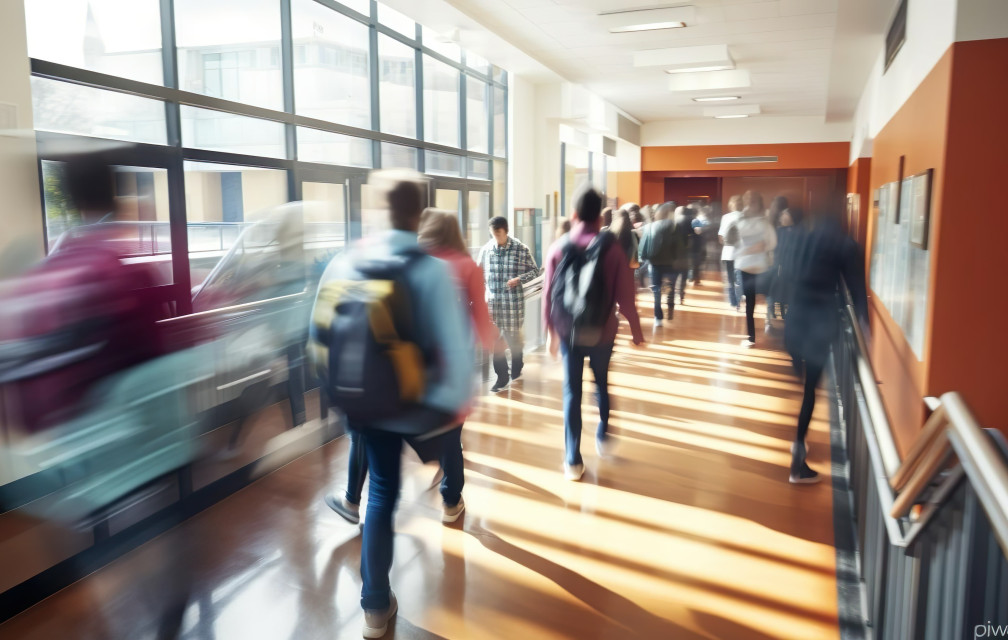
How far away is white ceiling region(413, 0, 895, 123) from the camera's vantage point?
6.32 metres

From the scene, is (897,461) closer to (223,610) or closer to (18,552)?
(223,610)

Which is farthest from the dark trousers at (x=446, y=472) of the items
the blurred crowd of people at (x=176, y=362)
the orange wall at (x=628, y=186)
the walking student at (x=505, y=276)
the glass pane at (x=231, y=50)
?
the orange wall at (x=628, y=186)

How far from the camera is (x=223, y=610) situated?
9.18 ft

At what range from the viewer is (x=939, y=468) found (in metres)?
1.63

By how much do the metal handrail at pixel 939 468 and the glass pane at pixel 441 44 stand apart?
6.02 metres

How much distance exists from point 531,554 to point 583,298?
1.39 metres

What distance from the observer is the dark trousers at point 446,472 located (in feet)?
11.3

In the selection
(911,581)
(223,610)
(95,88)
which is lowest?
(223,610)

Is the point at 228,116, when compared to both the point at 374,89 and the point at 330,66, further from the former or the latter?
the point at 374,89

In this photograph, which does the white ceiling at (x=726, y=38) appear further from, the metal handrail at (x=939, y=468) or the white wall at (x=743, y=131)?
the metal handrail at (x=939, y=468)

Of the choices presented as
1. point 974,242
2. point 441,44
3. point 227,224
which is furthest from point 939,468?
point 441,44

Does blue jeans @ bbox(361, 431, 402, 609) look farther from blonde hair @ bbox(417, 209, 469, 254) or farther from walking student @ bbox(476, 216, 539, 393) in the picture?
walking student @ bbox(476, 216, 539, 393)

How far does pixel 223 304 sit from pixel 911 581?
13.0ft

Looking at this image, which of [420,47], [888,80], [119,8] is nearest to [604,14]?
[420,47]
